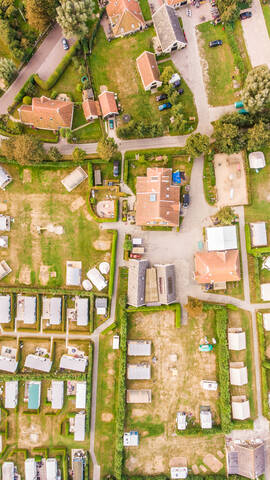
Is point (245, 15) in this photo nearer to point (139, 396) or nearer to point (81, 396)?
point (139, 396)

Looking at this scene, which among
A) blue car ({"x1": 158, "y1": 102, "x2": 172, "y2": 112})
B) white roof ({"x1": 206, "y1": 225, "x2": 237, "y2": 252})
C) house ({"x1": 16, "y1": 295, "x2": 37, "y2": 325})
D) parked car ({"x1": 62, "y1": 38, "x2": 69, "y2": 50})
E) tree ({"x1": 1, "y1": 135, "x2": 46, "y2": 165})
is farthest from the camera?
parked car ({"x1": 62, "y1": 38, "x2": 69, "y2": 50})

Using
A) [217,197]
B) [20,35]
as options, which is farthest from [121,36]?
[217,197]

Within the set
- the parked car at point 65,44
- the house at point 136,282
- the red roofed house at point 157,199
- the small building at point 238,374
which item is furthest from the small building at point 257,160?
the parked car at point 65,44

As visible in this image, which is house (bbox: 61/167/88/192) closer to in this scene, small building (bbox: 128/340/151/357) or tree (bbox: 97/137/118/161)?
tree (bbox: 97/137/118/161)

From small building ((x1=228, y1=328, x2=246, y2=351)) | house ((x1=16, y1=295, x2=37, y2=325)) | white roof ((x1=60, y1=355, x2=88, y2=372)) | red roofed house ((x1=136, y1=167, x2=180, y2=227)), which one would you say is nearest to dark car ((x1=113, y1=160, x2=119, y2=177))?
red roofed house ((x1=136, y1=167, x2=180, y2=227))

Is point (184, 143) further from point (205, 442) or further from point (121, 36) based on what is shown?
point (205, 442)

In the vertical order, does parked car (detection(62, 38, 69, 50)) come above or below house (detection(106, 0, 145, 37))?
→ below

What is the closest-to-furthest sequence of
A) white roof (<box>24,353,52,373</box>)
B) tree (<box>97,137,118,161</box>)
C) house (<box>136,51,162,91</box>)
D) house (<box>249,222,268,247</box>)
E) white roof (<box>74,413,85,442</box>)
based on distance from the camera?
tree (<box>97,137,118,161</box>), house (<box>136,51,162,91</box>), house (<box>249,222,268,247</box>), white roof (<box>74,413,85,442</box>), white roof (<box>24,353,52,373</box>)

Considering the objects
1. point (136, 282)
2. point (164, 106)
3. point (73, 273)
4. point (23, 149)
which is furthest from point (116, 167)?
point (136, 282)
